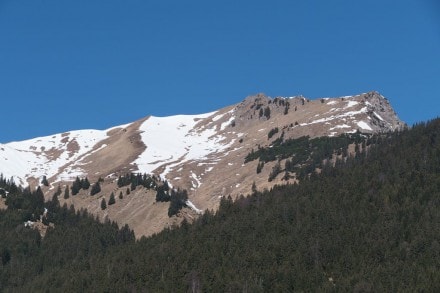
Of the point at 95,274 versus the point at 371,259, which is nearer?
the point at 371,259

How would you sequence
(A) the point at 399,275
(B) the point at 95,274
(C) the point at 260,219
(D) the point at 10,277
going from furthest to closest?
(D) the point at 10,277, (C) the point at 260,219, (B) the point at 95,274, (A) the point at 399,275

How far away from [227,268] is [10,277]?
75.0 meters

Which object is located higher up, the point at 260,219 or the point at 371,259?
the point at 260,219

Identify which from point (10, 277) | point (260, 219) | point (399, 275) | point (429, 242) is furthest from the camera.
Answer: point (10, 277)

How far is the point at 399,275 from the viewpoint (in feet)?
488

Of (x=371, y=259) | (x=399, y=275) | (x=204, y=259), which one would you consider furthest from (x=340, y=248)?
(x=204, y=259)

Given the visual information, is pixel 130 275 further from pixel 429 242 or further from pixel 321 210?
pixel 429 242

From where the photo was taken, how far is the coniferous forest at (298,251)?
153500 mm

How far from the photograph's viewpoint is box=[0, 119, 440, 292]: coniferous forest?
504ft

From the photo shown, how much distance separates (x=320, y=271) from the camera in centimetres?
15700

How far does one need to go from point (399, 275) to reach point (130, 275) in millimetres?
68026

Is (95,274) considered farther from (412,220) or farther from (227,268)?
(412,220)

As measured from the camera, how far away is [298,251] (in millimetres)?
165750

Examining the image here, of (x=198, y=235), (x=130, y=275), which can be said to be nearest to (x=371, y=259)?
(x=198, y=235)
